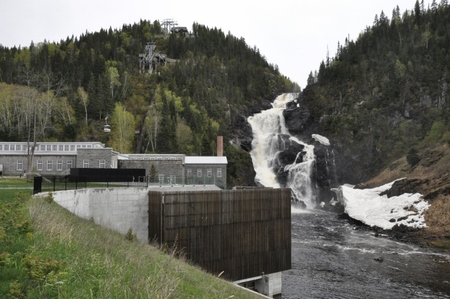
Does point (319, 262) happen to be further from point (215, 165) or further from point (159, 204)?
point (215, 165)

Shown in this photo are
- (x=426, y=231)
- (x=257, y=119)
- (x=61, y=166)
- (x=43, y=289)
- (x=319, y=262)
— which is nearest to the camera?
(x=43, y=289)

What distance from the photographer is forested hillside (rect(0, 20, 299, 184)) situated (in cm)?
6388

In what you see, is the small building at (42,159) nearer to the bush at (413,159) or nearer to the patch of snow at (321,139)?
the bush at (413,159)

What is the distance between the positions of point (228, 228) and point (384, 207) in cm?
3059

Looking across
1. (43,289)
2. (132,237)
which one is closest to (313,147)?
(132,237)

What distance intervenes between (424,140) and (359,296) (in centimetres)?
4917

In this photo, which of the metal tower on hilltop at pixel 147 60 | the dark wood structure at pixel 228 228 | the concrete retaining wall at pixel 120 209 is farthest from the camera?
the metal tower on hilltop at pixel 147 60

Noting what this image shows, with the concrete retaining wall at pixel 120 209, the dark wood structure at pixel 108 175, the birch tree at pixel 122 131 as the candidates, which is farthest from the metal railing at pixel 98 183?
the birch tree at pixel 122 131

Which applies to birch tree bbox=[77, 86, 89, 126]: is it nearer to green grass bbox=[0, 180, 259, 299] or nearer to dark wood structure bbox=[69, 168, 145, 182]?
dark wood structure bbox=[69, 168, 145, 182]

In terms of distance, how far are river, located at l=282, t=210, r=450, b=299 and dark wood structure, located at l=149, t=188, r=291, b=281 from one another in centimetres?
283

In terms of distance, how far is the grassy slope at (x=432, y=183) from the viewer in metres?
35.4

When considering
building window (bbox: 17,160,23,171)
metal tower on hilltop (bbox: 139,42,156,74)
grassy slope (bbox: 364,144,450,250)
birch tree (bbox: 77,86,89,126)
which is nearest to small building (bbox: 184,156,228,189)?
building window (bbox: 17,160,23,171)

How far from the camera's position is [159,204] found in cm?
1977

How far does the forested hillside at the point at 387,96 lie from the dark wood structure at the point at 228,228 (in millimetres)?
37749
